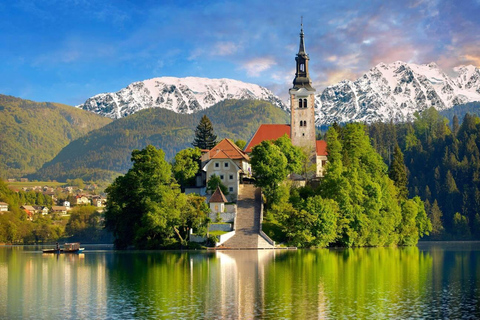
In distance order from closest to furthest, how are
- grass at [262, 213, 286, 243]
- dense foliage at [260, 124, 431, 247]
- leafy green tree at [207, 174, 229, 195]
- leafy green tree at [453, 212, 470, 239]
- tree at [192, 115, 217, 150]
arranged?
dense foliage at [260, 124, 431, 247], grass at [262, 213, 286, 243], leafy green tree at [207, 174, 229, 195], tree at [192, 115, 217, 150], leafy green tree at [453, 212, 470, 239]

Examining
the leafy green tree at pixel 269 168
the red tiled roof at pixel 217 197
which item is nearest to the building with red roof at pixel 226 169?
the leafy green tree at pixel 269 168

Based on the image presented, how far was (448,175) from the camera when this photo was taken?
17088 cm

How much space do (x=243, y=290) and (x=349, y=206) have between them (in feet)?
167

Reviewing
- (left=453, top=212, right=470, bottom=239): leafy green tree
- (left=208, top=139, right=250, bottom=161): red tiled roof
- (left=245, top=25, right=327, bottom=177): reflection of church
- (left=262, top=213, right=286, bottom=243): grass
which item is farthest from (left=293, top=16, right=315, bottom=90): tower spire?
(left=453, top=212, right=470, bottom=239): leafy green tree

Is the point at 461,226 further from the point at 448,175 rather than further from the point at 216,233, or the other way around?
the point at 216,233

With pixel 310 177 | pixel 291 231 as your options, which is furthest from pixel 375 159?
pixel 291 231

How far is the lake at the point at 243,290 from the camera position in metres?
32.5

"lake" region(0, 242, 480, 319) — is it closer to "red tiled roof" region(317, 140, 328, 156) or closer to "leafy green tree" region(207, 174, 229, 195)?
"leafy green tree" region(207, 174, 229, 195)

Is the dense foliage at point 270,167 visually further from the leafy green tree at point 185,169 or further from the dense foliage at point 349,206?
the leafy green tree at point 185,169

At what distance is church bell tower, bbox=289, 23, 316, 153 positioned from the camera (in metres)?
108

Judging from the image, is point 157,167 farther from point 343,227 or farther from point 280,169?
point 343,227

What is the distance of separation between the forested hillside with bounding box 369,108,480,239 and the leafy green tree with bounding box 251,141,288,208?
237ft

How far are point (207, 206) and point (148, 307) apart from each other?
2091 inches

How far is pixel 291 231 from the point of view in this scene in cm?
8462
